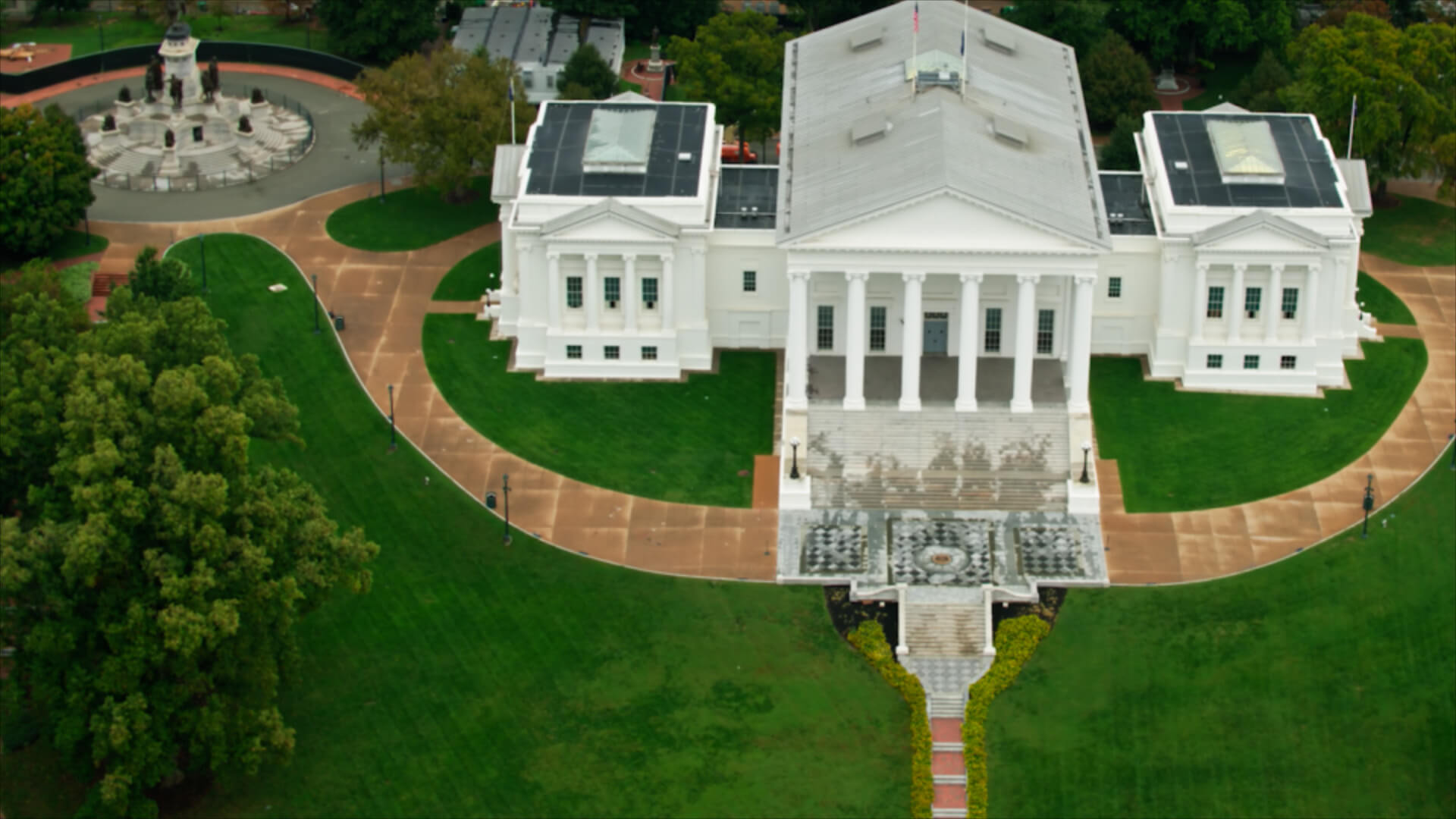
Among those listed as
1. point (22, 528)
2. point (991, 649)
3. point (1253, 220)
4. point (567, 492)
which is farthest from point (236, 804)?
point (1253, 220)

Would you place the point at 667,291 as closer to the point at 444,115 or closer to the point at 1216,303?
the point at 444,115

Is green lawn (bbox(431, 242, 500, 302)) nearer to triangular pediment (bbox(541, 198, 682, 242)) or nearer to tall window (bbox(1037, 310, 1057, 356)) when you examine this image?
triangular pediment (bbox(541, 198, 682, 242))

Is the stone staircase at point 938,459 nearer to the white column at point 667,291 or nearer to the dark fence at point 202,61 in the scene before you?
the white column at point 667,291

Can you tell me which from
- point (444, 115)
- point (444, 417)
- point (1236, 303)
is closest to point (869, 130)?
point (1236, 303)

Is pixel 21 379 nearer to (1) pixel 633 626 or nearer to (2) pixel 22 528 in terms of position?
(2) pixel 22 528

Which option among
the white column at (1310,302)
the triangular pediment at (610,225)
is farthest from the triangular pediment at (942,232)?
the white column at (1310,302)

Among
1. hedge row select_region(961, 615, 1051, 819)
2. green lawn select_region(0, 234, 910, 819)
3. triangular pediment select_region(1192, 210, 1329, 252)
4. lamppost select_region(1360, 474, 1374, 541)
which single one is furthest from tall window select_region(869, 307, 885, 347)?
lamppost select_region(1360, 474, 1374, 541)

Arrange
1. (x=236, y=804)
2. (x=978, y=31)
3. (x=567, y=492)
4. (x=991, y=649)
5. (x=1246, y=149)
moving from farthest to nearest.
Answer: (x=978, y=31)
(x=1246, y=149)
(x=567, y=492)
(x=991, y=649)
(x=236, y=804)
